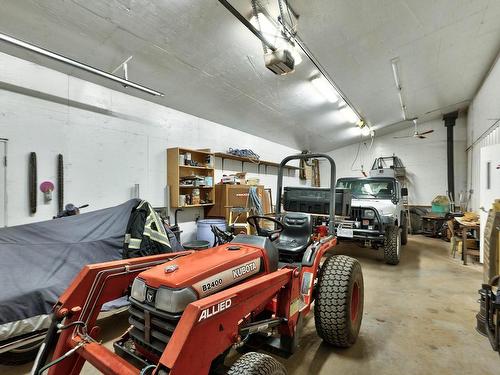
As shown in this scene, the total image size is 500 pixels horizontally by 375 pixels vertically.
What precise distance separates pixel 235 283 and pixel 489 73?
7222mm

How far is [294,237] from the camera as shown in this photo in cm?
248

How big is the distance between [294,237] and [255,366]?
1.46 metres

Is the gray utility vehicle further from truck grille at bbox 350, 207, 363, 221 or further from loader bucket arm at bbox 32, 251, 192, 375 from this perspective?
loader bucket arm at bbox 32, 251, 192, 375

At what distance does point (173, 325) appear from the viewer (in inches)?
44.9

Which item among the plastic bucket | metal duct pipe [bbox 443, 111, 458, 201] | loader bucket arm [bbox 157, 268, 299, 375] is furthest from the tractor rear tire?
metal duct pipe [bbox 443, 111, 458, 201]

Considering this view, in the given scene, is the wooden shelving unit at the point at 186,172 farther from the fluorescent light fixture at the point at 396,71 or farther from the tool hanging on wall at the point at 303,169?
the tool hanging on wall at the point at 303,169

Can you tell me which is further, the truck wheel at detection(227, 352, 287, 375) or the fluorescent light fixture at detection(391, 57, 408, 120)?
the fluorescent light fixture at detection(391, 57, 408, 120)

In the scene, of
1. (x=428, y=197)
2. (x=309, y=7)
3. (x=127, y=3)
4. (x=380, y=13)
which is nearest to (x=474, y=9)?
(x=380, y=13)

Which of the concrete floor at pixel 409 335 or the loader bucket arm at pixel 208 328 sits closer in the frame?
the loader bucket arm at pixel 208 328

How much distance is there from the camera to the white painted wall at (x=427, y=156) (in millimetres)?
8695

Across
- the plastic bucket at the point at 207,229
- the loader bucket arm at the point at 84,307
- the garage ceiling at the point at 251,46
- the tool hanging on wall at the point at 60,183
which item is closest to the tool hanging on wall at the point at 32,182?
the tool hanging on wall at the point at 60,183

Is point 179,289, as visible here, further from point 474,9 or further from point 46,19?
point 474,9

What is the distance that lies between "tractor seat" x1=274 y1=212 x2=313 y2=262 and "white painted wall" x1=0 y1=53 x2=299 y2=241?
2.71 meters

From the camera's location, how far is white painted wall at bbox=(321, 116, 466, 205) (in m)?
8.70
